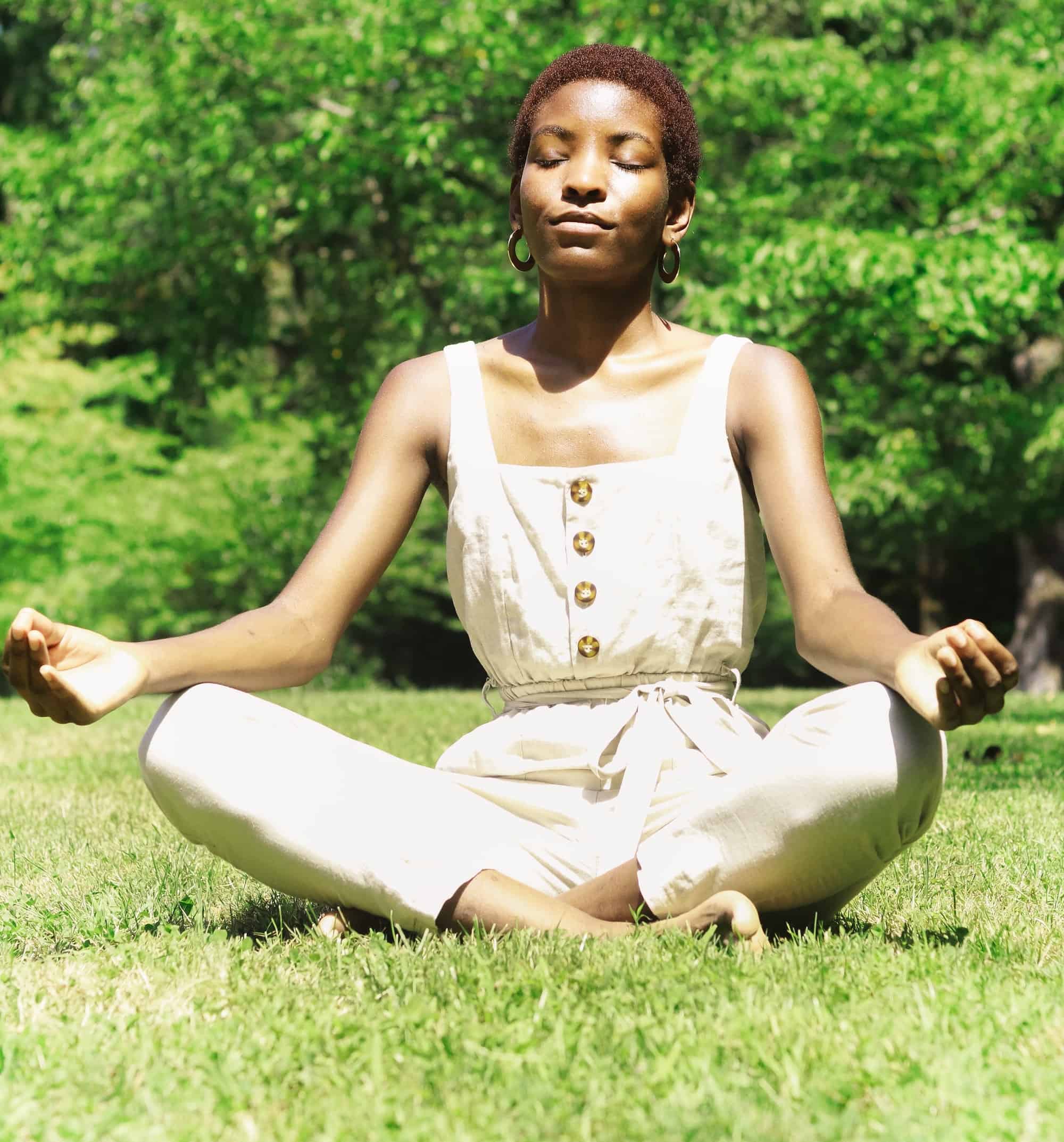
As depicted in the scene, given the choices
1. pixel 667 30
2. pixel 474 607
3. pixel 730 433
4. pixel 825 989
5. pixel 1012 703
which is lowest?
pixel 1012 703

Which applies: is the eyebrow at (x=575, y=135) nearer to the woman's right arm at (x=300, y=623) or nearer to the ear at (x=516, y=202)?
the ear at (x=516, y=202)

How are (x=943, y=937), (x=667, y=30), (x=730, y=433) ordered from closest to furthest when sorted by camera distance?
(x=943, y=937)
(x=730, y=433)
(x=667, y=30)

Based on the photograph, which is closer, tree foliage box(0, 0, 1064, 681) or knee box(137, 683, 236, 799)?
knee box(137, 683, 236, 799)

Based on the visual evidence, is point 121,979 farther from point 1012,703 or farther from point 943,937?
point 1012,703

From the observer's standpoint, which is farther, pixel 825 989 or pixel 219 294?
pixel 219 294

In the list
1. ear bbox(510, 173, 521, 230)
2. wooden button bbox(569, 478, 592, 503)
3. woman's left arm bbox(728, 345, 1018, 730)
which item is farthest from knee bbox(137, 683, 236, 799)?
ear bbox(510, 173, 521, 230)

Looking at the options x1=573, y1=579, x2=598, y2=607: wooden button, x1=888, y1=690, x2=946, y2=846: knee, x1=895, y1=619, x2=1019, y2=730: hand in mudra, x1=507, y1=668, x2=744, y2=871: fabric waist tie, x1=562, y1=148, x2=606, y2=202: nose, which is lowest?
x1=507, y1=668, x2=744, y2=871: fabric waist tie

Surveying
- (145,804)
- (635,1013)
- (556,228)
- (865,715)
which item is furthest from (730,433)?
(145,804)

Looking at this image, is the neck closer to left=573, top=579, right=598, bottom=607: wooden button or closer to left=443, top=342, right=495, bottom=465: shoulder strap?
left=443, top=342, right=495, bottom=465: shoulder strap

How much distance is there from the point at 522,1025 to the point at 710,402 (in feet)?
4.94

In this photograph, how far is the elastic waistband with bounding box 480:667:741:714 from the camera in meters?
3.11

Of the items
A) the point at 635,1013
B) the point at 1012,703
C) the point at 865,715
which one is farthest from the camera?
the point at 1012,703

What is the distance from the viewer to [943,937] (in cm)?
290

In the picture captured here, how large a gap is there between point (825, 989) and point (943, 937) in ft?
2.12
